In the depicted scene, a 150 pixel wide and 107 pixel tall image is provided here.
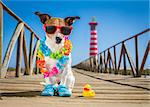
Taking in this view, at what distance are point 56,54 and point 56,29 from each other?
225 millimetres

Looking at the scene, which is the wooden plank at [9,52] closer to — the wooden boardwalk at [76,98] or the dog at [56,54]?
the wooden boardwalk at [76,98]

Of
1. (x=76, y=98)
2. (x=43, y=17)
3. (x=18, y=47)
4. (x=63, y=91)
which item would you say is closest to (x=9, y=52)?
(x=18, y=47)

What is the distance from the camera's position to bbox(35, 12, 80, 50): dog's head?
2.73m

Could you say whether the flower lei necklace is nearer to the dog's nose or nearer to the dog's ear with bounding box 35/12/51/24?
the dog's nose

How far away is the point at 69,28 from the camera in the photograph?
275 centimetres

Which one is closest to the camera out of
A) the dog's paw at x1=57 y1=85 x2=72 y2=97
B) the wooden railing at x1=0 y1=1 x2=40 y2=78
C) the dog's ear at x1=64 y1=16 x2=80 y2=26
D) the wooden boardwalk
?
the wooden boardwalk

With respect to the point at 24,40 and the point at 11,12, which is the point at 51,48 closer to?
the point at 11,12

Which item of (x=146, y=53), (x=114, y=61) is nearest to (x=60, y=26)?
(x=146, y=53)

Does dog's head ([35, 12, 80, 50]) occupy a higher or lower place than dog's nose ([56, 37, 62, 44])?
higher

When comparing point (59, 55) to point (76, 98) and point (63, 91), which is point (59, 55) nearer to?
point (63, 91)

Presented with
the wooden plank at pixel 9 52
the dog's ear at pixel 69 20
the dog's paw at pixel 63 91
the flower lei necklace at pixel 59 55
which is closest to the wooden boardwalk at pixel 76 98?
the dog's paw at pixel 63 91

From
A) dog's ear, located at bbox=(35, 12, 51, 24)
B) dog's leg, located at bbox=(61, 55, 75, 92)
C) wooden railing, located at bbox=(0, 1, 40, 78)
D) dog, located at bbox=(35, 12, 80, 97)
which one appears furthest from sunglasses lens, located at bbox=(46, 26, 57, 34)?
wooden railing, located at bbox=(0, 1, 40, 78)

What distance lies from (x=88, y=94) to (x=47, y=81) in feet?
1.26

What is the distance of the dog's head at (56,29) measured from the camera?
8.95 feet
